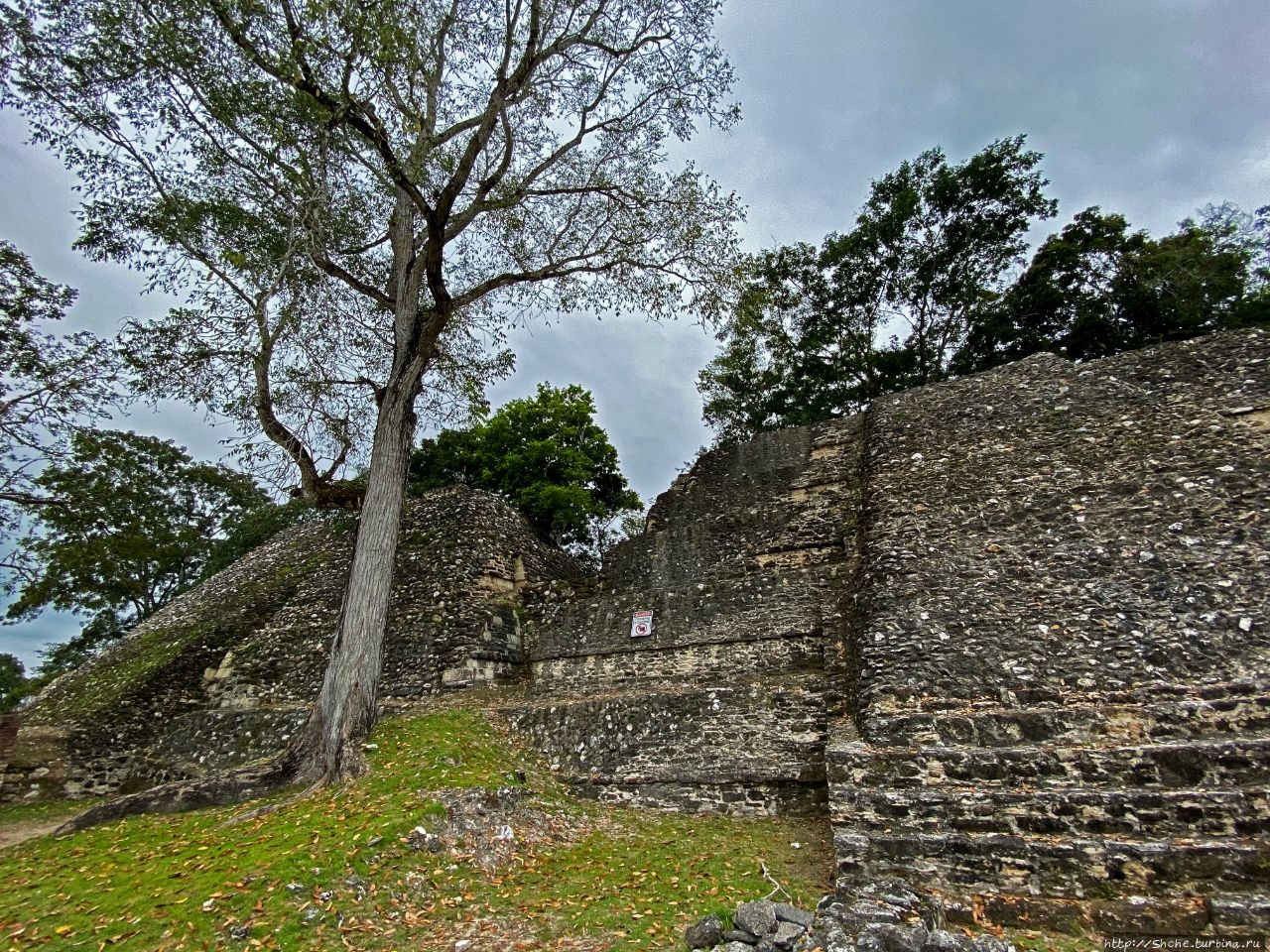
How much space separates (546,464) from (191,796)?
13.4 meters

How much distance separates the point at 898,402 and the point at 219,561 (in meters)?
23.6

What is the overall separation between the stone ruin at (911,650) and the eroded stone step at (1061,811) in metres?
0.02

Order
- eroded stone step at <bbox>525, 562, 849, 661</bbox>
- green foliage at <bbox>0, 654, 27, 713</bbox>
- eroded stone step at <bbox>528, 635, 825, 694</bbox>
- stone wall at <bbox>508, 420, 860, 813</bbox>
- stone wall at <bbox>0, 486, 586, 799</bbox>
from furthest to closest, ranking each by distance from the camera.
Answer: green foliage at <bbox>0, 654, 27, 713</bbox> → stone wall at <bbox>0, 486, 586, 799</bbox> → eroded stone step at <bbox>525, 562, 849, 661</bbox> → eroded stone step at <bbox>528, 635, 825, 694</bbox> → stone wall at <bbox>508, 420, 860, 813</bbox>

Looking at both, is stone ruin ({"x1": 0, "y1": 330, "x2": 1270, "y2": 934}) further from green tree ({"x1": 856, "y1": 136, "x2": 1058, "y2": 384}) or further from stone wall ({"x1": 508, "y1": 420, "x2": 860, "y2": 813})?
green tree ({"x1": 856, "y1": 136, "x2": 1058, "y2": 384})

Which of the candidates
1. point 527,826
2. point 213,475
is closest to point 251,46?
point 527,826

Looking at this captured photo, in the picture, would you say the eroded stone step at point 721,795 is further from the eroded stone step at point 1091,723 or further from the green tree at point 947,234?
the green tree at point 947,234

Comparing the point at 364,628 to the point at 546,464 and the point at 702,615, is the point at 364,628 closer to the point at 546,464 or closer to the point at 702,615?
the point at 702,615

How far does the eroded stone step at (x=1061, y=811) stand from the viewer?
426 centimetres

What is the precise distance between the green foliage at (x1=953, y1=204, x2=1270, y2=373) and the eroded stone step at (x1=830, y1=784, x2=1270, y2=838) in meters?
14.8

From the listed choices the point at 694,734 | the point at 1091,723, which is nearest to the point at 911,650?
the point at 1091,723

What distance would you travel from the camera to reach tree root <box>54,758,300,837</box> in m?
7.10

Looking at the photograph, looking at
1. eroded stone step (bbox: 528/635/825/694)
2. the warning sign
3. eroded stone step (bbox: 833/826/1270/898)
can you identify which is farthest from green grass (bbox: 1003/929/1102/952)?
the warning sign

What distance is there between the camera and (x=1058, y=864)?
434cm

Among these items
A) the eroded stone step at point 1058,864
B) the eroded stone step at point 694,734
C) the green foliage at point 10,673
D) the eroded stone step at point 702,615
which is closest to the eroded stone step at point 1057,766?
the eroded stone step at point 1058,864
